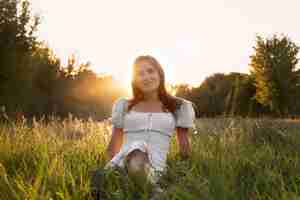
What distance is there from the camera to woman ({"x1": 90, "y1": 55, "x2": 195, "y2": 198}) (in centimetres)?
353

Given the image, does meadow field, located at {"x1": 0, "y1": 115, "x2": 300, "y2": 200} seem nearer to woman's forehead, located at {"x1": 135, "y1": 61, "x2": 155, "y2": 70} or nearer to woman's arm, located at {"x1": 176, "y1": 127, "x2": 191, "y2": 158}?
woman's arm, located at {"x1": 176, "y1": 127, "x2": 191, "y2": 158}

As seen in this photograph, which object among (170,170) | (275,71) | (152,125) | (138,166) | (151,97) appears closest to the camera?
(170,170)

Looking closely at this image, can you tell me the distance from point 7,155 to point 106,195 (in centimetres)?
Result: 174

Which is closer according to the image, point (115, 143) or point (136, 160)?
point (136, 160)

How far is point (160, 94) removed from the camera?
3740mm

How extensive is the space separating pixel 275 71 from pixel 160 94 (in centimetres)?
2550

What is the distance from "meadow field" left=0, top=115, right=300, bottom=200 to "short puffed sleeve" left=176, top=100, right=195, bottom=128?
0.13 m

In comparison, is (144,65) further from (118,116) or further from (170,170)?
(170,170)

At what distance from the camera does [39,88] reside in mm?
21453

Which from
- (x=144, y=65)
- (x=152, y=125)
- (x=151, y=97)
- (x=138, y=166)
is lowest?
(x=138, y=166)

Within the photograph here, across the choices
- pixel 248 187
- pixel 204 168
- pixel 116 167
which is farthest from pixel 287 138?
pixel 116 167

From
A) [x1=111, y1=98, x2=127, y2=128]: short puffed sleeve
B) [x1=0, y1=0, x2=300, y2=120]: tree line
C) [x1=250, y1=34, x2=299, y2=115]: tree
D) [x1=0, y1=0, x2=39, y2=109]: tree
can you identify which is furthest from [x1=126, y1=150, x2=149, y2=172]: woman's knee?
[x1=250, y1=34, x2=299, y2=115]: tree

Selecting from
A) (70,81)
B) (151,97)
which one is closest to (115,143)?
(151,97)

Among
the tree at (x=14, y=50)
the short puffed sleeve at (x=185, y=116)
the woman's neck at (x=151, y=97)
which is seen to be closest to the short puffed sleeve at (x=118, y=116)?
the woman's neck at (x=151, y=97)
